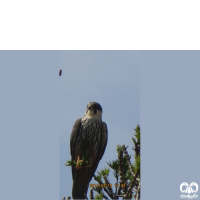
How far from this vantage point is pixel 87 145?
128 inches

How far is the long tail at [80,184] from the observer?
10.2 feet

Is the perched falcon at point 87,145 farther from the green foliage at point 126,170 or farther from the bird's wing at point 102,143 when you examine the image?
the green foliage at point 126,170

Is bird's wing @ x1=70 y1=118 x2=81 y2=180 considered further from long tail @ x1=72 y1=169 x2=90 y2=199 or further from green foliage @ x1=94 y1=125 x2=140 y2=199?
green foliage @ x1=94 y1=125 x2=140 y2=199

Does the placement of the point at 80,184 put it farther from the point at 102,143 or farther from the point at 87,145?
the point at 102,143

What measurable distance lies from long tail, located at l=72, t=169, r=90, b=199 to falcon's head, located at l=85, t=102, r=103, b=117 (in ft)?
2.02

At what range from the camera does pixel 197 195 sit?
116 inches

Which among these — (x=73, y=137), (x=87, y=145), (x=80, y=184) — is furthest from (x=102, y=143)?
(x=80, y=184)

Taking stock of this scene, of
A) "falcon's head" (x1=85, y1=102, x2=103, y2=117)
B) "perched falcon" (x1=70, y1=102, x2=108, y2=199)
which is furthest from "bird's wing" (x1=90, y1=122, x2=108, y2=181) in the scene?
"falcon's head" (x1=85, y1=102, x2=103, y2=117)

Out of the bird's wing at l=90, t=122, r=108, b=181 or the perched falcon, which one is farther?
the bird's wing at l=90, t=122, r=108, b=181

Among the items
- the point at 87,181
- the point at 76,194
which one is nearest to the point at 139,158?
the point at 87,181

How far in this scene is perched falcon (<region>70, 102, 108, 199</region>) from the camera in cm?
315

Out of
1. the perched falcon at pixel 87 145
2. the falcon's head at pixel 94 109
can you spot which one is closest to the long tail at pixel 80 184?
the perched falcon at pixel 87 145
